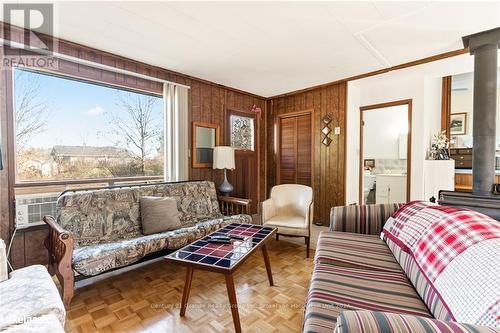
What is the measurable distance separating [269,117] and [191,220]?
2.70m

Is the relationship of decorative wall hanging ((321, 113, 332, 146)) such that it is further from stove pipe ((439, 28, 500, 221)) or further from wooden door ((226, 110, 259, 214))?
stove pipe ((439, 28, 500, 221))

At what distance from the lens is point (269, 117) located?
4.86m

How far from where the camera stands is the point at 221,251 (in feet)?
6.07

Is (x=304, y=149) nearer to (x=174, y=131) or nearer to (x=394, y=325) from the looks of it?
(x=174, y=131)

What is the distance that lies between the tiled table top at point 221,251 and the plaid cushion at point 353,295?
57cm

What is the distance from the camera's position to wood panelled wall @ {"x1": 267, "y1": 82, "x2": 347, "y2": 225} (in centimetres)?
387

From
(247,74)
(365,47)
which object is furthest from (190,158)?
(365,47)

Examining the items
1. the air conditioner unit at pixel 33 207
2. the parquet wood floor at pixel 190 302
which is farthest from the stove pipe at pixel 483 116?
the air conditioner unit at pixel 33 207

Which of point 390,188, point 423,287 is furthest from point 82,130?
point 390,188

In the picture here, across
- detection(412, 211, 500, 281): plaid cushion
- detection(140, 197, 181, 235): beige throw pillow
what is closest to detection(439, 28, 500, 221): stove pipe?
detection(412, 211, 500, 281): plaid cushion

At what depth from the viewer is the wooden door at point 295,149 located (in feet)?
14.3

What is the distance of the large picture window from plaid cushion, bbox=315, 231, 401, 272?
242 centimetres

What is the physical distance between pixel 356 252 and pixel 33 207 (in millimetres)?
2853

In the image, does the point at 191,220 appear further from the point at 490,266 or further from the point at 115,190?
the point at 490,266
